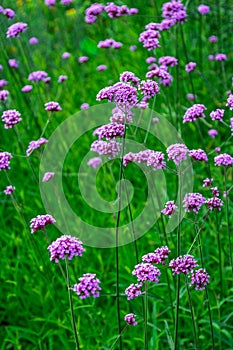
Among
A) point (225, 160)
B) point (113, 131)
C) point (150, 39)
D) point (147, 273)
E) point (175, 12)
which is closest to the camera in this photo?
point (147, 273)

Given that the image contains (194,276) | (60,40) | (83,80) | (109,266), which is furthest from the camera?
(60,40)

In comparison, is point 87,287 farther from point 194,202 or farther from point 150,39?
→ point 150,39

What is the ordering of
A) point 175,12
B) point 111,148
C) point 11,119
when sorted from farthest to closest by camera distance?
point 175,12 → point 11,119 → point 111,148

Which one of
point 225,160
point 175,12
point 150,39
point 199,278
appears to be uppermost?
point 175,12

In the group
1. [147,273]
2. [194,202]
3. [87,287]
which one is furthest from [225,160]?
[87,287]

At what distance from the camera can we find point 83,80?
4.39 metres

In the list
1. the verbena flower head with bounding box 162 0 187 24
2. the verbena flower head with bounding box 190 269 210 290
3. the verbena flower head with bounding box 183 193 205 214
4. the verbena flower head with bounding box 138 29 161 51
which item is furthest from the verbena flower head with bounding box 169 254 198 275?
the verbena flower head with bounding box 162 0 187 24

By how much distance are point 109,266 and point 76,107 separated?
66.4 inches

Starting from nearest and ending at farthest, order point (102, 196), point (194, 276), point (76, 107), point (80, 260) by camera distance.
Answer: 1. point (194, 276)
2. point (80, 260)
3. point (102, 196)
4. point (76, 107)

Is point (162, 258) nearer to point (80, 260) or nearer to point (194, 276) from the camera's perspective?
point (194, 276)

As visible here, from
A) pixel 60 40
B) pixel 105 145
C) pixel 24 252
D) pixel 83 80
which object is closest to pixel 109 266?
pixel 24 252

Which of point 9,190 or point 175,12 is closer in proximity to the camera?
point 9,190

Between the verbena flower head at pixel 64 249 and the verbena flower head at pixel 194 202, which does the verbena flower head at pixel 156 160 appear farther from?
the verbena flower head at pixel 64 249

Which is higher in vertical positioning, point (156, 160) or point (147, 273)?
point (156, 160)
